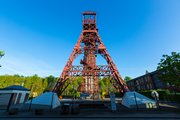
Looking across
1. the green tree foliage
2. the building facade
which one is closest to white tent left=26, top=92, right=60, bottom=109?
the building facade

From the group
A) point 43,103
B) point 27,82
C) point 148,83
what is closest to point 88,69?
point 43,103

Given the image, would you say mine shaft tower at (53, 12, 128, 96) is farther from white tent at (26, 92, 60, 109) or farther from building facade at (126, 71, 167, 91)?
building facade at (126, 71, 167, 91)

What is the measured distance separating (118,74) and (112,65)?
1735 mm

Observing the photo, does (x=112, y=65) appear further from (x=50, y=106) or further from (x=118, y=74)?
(x=50, y=106)

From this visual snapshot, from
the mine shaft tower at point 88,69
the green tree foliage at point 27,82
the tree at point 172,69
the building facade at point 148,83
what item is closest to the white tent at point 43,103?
the mine shaft tower at point 88,69

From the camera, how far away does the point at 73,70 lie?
1702 centimetres

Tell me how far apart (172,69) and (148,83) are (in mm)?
34321

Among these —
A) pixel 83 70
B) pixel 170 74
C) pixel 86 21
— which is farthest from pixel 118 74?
pixel 86 21

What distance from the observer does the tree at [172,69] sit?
10867 mm

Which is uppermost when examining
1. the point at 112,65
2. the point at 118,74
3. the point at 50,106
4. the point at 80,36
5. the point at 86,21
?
the point at 86,21

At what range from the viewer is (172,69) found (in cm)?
1112

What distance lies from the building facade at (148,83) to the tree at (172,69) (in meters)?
27.6

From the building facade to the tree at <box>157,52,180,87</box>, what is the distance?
1086 inches

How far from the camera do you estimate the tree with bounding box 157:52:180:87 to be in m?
10.9
